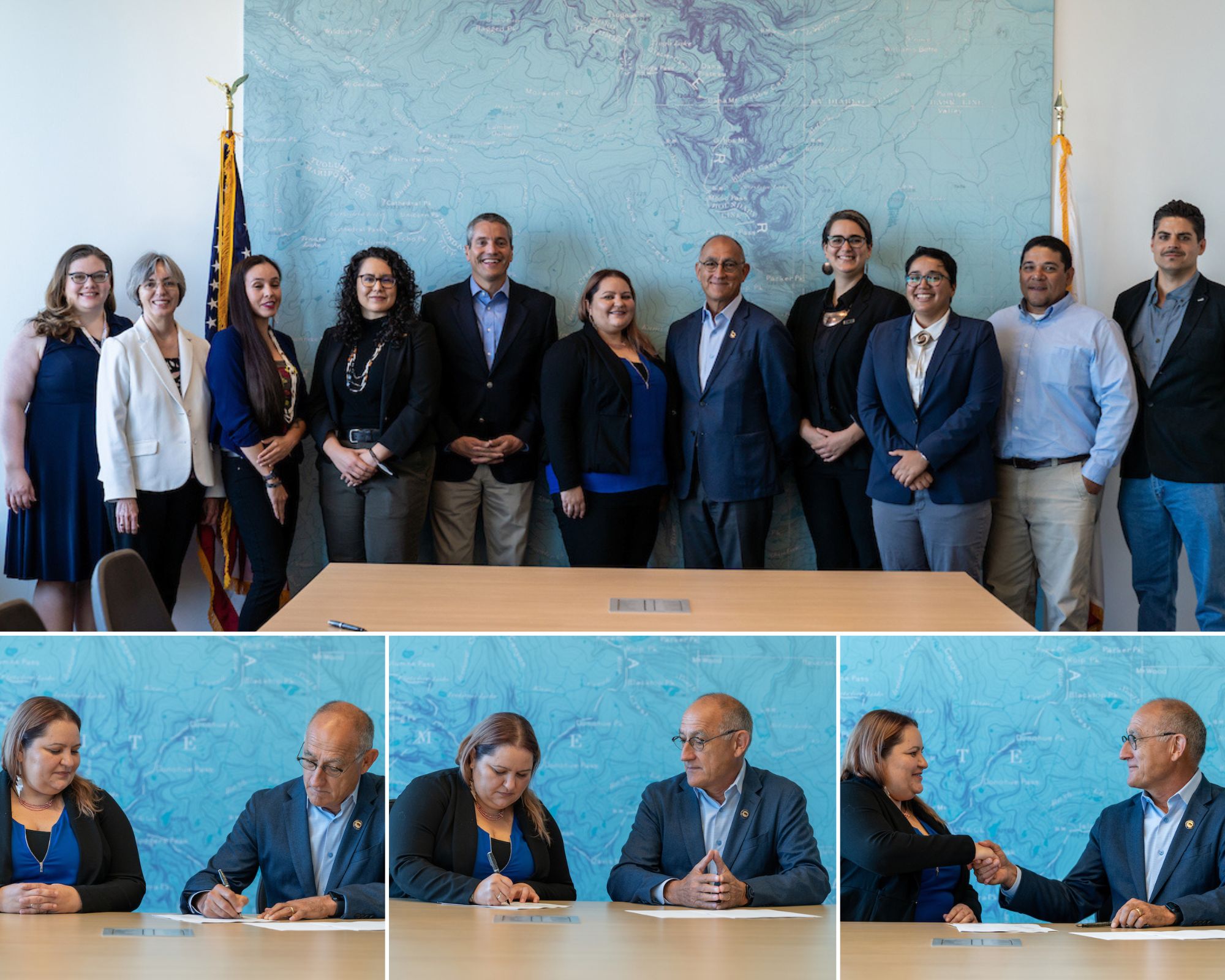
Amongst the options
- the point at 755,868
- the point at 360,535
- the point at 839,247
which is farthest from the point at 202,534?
the point at 755,868

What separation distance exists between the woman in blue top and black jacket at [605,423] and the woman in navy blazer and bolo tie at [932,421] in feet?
2.96

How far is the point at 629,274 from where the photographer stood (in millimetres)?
5648

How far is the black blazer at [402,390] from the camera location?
4.96m

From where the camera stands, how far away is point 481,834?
1.93 meters

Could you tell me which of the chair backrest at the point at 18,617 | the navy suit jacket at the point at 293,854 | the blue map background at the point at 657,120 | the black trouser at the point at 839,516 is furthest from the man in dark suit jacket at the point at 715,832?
the blue map background at the point at 657,120

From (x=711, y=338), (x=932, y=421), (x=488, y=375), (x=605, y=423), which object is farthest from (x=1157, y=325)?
(x=488, y=375)

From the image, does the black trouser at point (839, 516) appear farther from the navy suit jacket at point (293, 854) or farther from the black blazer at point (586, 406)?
the navy suit jacket at point (293, 854)

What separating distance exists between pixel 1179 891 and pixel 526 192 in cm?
440

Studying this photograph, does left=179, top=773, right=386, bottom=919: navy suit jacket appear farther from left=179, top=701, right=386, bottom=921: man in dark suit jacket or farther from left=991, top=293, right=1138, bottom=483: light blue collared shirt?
left=991, top=293, right=1138, bottom=483: light blue collared shirt

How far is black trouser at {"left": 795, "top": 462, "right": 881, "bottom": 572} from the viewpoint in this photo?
5215 millimetres

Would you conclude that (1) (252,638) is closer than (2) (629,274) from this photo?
Yes

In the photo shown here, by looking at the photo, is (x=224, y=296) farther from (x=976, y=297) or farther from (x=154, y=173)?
(x=976, y=297)

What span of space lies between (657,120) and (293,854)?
439cm

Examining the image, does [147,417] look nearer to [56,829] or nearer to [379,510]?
[379,510]
